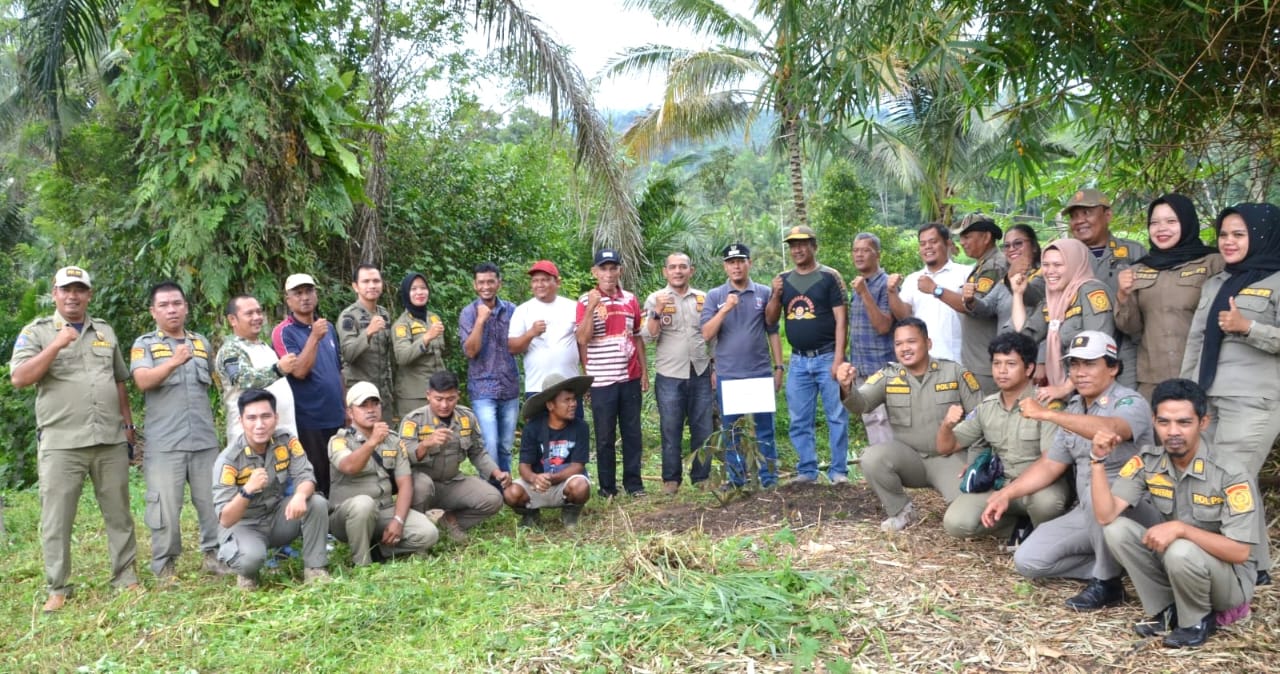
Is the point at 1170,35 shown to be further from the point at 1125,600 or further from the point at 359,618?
the point at 359,618

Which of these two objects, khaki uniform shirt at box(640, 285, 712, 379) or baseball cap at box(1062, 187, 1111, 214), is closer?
baseball cap at box(1062, 187, 1111, 214)

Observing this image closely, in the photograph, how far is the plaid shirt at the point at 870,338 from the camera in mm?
6281

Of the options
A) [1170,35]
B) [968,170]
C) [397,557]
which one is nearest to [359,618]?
[397,557]

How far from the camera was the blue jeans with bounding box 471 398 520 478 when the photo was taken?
6.51 meters

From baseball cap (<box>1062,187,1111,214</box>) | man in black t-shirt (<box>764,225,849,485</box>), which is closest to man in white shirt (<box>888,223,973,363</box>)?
man in black t-shirt (<box>764,225,849,485</box>)

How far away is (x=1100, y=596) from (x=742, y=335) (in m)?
3.01

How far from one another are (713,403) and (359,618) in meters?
3.25

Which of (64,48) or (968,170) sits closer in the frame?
(64,48)

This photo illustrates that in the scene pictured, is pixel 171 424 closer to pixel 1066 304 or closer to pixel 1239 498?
pixel 1066 304

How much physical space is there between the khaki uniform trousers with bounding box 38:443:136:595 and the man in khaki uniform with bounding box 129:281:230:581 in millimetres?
129

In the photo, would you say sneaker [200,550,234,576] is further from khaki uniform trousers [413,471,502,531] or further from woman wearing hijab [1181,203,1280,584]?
woman wearing hijab [1181,203,1280,584]

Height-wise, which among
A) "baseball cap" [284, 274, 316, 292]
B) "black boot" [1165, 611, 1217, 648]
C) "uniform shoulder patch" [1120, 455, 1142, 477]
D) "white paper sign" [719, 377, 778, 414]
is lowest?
"black boot" [1165, 611, 1217, 648]

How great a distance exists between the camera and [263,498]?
5031 mm

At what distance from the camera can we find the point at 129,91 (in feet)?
21.7
